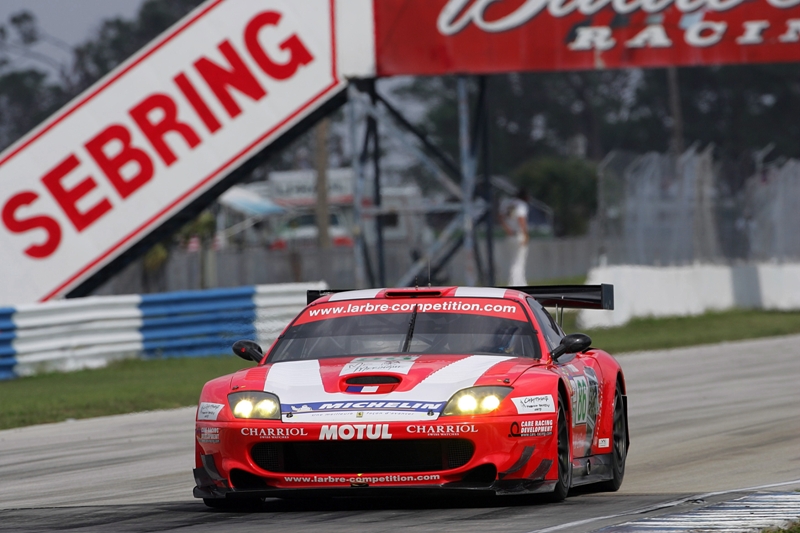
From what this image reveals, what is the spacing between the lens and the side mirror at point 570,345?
8094 mm

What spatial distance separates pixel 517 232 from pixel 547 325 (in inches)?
705

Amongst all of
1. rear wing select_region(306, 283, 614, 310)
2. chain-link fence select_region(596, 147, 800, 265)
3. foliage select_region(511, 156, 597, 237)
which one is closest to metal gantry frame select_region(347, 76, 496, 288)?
chain-link fence select_region(596, 147, 800, 265)

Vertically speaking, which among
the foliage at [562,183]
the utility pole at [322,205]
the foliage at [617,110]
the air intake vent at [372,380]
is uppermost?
the foliage at [617,110]

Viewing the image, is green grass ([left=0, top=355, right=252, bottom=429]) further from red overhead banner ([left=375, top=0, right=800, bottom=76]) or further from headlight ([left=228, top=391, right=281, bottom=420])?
headlight ([left=228, top=391, right=281, bottom=420])

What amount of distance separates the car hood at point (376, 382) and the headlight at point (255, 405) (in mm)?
40

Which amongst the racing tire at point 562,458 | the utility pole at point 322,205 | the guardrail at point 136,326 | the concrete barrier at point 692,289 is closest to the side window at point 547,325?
the racing tire at point 562,458

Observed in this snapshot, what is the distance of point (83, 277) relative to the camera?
2145cm

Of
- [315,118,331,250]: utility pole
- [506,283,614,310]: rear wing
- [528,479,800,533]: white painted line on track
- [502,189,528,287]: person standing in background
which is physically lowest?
[528,479,800,533]: white painted line on track

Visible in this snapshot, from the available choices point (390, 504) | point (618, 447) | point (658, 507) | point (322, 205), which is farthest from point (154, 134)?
point (322, 205)

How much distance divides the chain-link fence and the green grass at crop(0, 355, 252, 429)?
28.1ft

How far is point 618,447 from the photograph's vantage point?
890cm

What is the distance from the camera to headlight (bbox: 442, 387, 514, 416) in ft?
23.5

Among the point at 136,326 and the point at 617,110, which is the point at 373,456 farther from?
the point at 617,110

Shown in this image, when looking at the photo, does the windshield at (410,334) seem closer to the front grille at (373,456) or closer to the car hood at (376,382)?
the car hood at (376,382)
